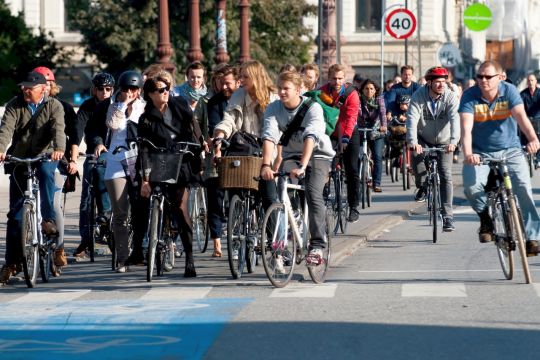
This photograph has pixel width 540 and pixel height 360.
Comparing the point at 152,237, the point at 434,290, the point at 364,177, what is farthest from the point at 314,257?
the point at 364,177

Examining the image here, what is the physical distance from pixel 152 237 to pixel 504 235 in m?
2.69

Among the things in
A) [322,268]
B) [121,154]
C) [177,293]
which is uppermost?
[121,154]

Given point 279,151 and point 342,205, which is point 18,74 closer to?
point 342,205

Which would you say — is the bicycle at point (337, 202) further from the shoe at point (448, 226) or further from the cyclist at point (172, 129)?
the cyclist at point (172, 129)

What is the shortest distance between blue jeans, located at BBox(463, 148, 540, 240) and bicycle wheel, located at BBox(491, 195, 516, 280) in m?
0.19

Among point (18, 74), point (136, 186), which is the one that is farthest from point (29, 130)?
point (18, 74)

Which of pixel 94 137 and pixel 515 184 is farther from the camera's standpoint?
pixel 94 137

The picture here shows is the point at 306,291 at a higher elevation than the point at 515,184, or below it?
below

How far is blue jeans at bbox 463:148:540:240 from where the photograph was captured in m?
12.2

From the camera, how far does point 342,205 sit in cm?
1717

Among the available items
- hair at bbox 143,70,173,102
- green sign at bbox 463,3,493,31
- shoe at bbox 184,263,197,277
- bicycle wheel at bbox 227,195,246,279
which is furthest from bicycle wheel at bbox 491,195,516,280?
green sign at bbox 463,3,493,31

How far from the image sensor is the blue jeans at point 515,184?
40.2 feet

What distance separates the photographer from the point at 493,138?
40.2 feet

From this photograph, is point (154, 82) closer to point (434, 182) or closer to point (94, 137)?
point (94, 137)
